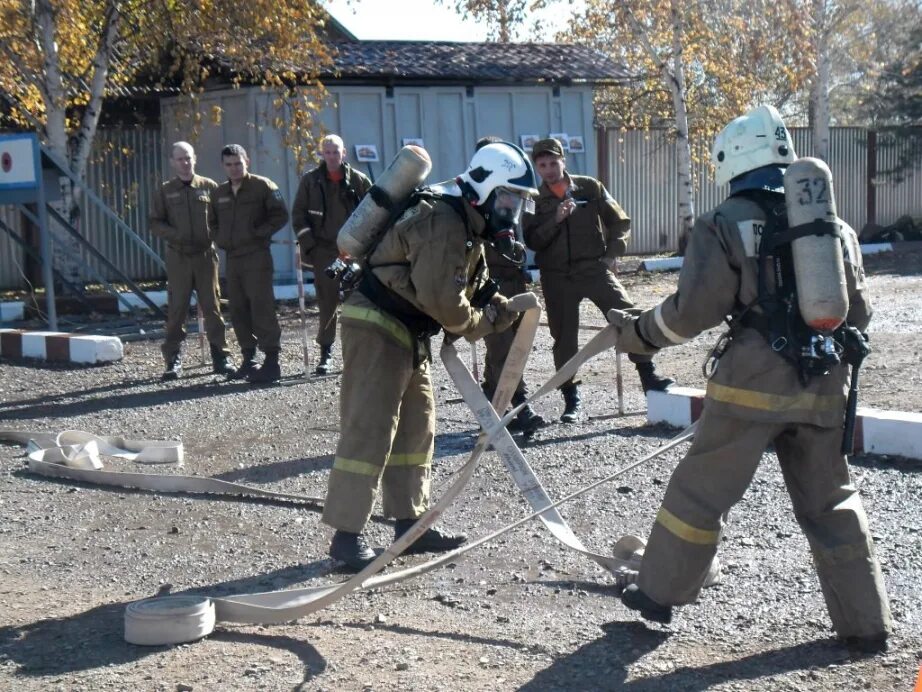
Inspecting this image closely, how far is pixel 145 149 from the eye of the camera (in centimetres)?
2156

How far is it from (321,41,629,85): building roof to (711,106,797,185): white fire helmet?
14856mm

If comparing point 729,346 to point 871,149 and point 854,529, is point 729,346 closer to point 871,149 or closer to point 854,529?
point 854,529

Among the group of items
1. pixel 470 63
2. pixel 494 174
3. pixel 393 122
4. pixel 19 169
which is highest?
pixel 470 63

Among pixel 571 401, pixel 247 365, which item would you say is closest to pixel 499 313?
pixel 571 401

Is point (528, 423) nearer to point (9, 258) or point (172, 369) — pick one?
point (172, 369)

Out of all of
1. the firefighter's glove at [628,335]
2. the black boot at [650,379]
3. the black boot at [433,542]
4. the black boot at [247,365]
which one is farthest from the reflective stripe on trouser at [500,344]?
the firefighter's glove at [628,335]

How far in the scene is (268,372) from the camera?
435 inches

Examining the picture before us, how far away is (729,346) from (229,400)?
647 cm

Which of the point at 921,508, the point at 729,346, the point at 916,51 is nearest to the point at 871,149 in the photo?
the point at 916,51

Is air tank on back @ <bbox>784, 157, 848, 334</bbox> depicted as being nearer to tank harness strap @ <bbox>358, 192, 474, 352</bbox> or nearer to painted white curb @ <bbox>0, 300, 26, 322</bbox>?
tank harness strap @ <bbox>358, 192, 474, 352</bbox>

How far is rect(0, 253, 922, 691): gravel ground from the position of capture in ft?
14.4

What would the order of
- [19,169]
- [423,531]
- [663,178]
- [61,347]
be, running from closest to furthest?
[423,531] → [61,347] → [19,169] → [663,178]

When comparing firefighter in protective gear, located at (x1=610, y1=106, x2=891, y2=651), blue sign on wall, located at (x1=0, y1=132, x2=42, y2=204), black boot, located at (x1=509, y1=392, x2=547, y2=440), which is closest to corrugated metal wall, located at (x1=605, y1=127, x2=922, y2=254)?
blue sign on wall, located at (x1=0, y1=132, x2=42, y2=204)

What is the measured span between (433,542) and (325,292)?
18.1 feet
